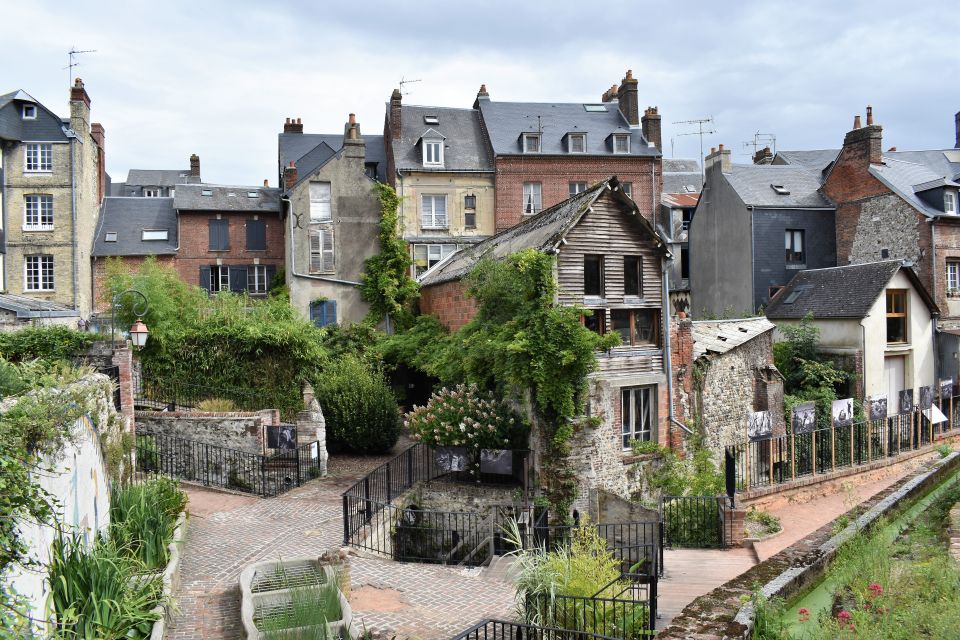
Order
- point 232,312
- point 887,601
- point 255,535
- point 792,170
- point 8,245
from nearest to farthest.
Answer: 1. point 887,601
2. point 255,535
3. point 232,312
4. point 8,245
5. point 792,170

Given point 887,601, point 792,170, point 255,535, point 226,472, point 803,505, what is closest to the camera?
point 887,601

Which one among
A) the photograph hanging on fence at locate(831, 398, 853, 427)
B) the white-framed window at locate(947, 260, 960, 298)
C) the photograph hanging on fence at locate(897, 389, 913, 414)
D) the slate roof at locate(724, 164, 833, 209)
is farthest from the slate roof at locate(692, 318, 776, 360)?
the white-framed window at locate(947, 260, 960, 298)

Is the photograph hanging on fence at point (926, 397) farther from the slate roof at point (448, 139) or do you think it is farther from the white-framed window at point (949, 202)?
the slate roof at point (448, 139)

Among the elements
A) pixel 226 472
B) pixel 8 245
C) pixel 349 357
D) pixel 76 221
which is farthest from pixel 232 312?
pixel 8 245

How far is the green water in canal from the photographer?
699 cm

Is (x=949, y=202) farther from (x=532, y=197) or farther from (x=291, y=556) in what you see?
(x=291, y=556)

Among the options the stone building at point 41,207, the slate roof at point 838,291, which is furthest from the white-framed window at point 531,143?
the stone building at point 41,207

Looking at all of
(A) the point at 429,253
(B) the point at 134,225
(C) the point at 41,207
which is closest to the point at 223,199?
(B) the point at 134,225

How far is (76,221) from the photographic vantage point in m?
29.4

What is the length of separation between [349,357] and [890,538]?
16.7 m

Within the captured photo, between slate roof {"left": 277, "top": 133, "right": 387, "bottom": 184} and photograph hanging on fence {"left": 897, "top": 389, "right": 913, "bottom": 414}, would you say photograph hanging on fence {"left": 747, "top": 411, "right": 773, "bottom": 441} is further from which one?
slate roof {"left": 277, "top": 133, "right": 387, "bottom": 184}

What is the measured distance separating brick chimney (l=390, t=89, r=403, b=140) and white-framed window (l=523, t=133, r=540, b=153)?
19.1ft

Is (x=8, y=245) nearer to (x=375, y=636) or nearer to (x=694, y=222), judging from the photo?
(x=375, y=636)

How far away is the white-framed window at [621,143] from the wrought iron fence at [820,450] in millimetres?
16380
